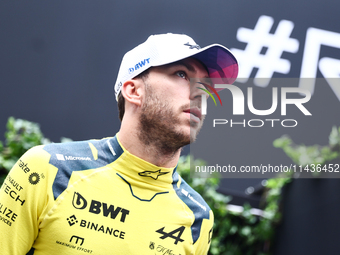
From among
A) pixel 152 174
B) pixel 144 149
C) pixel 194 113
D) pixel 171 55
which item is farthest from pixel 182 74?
pixel 152 174

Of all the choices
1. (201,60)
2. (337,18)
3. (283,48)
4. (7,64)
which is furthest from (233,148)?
(7,64)

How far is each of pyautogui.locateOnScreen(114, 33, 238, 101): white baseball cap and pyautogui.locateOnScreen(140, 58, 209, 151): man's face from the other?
50mm

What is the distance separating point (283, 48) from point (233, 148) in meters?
1.65

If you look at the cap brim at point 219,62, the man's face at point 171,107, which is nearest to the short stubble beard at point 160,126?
the man's face at point 171,107

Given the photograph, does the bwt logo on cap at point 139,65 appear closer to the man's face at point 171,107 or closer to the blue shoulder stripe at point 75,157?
the man's face at point 171,107

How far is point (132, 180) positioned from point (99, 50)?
365 centimetres

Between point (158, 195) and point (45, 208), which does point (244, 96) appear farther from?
point (45, 208)

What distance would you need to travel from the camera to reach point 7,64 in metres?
4.55

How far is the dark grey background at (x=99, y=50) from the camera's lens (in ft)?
15.0

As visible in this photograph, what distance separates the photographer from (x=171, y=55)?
1.68 metres

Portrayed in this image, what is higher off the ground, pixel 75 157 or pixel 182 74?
pixel 182 74

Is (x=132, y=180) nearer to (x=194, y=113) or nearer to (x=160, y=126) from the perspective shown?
(x=160, y=126)

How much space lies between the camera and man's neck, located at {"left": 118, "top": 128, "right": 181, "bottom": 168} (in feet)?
5.53

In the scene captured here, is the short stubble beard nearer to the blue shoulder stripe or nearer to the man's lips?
the man's lips
